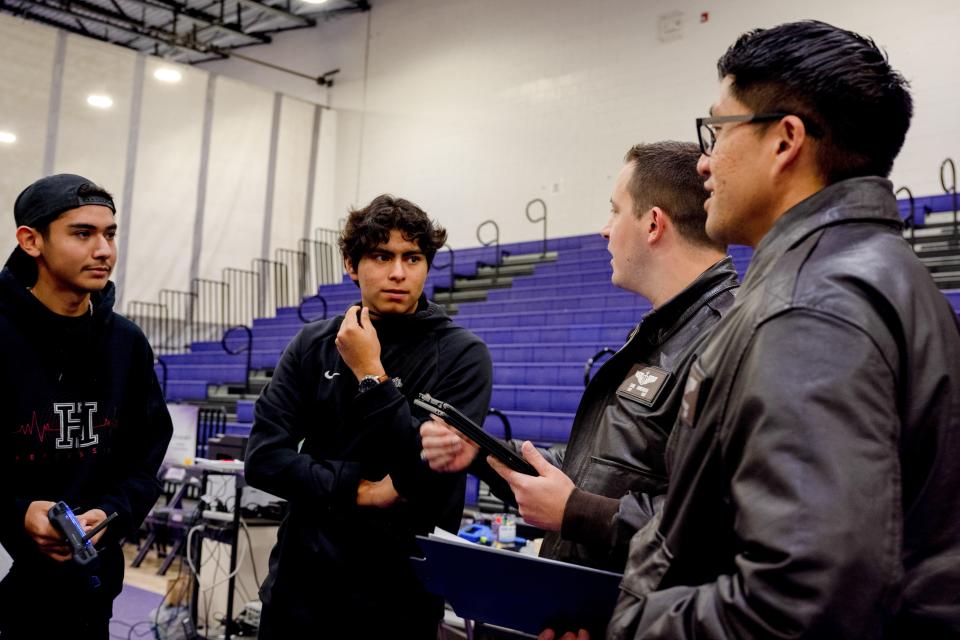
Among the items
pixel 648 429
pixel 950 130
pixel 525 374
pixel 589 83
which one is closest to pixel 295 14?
pixel 589 83

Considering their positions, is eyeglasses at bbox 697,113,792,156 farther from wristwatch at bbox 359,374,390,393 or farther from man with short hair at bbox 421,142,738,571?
wristwatch at bbox 359,374,390,393

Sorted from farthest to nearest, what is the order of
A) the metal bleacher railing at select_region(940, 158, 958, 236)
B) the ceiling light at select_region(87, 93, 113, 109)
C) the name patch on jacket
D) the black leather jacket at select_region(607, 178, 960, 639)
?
the ceiling light at select_region(87, 93, 113, 109) < the metal bleacher railing at select_region(940, 158, 958, 236) < the name patch on jacket < the black leather jacket at select_region(607, 178, 960, 639)

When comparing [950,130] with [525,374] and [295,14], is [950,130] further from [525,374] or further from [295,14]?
[295,14]

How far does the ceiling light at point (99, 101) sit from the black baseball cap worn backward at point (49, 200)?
10.5 meters

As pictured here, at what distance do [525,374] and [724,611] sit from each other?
6.20 meters

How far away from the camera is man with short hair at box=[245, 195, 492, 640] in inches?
67.8

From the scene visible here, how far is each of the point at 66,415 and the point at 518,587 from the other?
1.39 meters

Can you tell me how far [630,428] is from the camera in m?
1.38

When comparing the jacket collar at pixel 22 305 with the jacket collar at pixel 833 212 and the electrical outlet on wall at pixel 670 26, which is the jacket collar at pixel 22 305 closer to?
the jacket collar at pixel 833 212

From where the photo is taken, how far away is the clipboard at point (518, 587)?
108cm

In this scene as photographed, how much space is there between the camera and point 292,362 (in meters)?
1.97

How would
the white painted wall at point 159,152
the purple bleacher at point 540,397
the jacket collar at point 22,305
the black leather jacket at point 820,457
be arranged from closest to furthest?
the black leather jacket at point 820,457 < the jacket collar at point 22,305 < the purple bleacher at point 540,397 < the white painted wall at point 159,152

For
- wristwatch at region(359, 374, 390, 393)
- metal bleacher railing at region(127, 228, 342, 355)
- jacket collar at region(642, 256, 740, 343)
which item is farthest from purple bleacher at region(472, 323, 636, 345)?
metal bleacher railing at region(127, 228, 342, 355)

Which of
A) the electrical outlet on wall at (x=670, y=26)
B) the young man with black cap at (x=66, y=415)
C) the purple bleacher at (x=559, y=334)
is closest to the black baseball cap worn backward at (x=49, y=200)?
the young man with black cap at (x=66, y=415)
